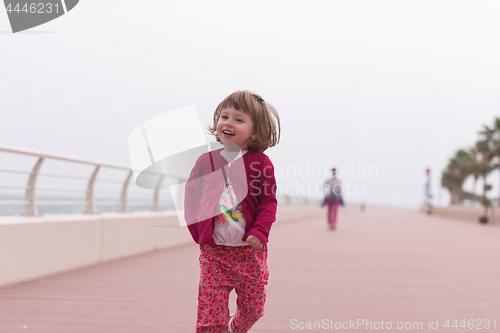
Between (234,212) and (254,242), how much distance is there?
0.22 metres

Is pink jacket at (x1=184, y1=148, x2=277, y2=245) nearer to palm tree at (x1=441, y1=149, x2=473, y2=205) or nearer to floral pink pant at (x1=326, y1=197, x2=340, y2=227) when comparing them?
floral pink pant at (x1=326, y1=197, x2=340, y2=227)

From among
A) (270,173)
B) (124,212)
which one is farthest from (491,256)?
(270,173)

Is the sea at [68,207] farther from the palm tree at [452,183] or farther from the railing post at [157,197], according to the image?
the palm tree at [452,183]

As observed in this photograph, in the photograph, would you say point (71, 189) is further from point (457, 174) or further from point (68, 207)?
point (457, 174)

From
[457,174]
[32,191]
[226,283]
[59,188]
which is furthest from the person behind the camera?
[457,174]

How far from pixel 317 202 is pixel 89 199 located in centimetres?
3642

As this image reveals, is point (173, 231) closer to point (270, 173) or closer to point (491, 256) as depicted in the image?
point (491, 256)

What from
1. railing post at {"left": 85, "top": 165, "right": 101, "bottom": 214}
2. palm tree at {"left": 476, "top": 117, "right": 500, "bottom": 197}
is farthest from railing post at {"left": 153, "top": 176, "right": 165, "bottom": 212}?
palm tree at {"left": 476, "top": 117, "right": 500, "bottom": 197}

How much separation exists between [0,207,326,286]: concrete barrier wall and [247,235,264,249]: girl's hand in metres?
3.12

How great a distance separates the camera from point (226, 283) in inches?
93.4

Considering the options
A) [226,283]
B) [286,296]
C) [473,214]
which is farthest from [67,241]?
[473,214]

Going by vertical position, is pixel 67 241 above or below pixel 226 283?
below

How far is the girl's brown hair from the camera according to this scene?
240 cm

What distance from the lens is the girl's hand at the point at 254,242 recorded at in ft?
7.41
